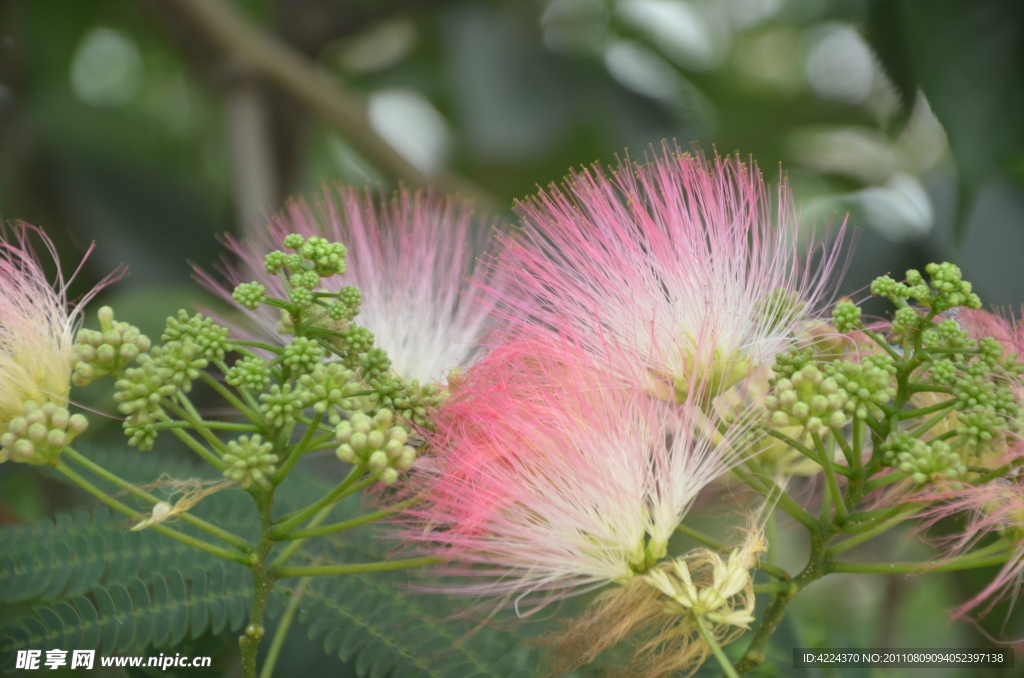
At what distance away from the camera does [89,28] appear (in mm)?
3994

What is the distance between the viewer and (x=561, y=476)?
1.29 m

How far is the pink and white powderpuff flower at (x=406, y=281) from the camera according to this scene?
5.80 feet

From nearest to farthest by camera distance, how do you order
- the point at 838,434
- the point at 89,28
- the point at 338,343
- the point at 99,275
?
the point at 838,434
the point at 338,343
the point at 99,275
the point at 89,28

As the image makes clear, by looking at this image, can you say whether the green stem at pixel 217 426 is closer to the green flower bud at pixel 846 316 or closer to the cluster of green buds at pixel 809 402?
the cluster of green buds at pixel 809 402

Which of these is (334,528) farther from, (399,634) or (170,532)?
(399,634)

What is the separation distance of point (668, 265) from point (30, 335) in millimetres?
1082

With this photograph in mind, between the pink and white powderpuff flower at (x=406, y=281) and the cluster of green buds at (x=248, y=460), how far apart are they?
0.55m

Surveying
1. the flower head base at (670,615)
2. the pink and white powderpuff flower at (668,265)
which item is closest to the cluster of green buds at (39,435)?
the pink and white powderpuff flower at (668,265)

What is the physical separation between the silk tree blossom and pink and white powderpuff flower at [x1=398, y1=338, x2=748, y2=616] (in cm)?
54

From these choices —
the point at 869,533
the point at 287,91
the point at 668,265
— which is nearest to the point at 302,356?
the point at 668,265

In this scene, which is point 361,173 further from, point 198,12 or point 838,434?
point 838,434

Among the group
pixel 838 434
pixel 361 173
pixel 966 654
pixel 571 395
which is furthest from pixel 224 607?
pixel 361 173

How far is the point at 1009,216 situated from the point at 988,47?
464 millimetres

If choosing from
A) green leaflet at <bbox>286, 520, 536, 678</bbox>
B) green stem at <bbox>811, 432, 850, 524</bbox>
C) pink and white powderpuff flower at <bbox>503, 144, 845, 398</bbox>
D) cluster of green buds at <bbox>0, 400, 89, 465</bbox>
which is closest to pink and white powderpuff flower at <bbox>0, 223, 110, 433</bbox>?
cluster of green buds at <bbox>0, 400, 89, 465</bbox>
